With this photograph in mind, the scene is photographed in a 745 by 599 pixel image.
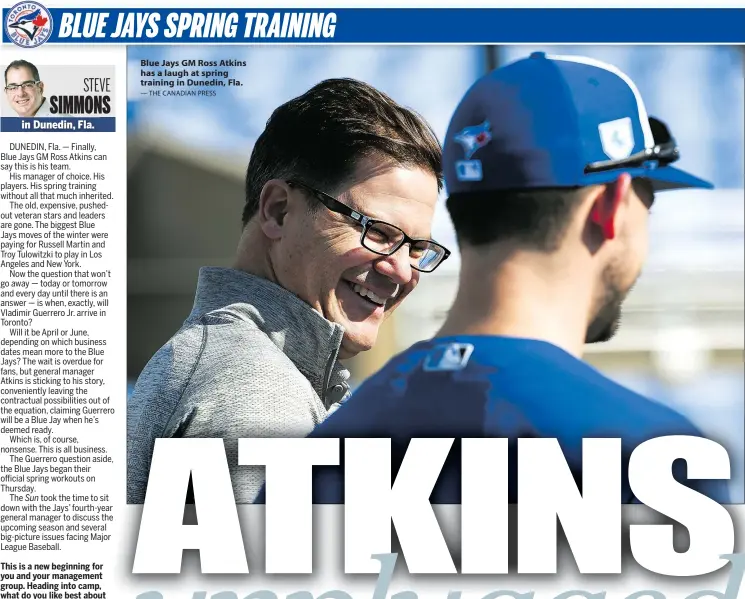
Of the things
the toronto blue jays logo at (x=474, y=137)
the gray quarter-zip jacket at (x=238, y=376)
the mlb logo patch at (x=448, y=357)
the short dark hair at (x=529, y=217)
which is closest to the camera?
the mlb logo patch at (x=448, y=357)

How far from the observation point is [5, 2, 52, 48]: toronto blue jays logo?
3.49 m

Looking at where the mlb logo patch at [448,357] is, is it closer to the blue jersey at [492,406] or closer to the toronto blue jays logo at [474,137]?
the blue jersey at [492,406]

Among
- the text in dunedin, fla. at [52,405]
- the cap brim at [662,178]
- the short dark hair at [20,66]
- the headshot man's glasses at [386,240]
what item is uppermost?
the short dark hair at [20,66]

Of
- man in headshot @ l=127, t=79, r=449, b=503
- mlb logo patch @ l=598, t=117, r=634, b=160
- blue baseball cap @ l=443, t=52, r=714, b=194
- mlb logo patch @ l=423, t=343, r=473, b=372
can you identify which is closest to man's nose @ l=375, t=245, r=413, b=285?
man in headshot @ l=127, t=79, r=449, b=503

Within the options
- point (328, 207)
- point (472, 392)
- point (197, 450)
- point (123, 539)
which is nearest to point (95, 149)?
point (328, 207)

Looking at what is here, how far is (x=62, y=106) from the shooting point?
11.5 ft

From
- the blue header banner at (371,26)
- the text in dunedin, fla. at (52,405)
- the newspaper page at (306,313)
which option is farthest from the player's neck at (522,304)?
the text in dunedin, fla. at (52,405)

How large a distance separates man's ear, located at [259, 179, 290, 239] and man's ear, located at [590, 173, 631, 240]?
1099 millimetres

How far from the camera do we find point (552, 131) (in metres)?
2.75

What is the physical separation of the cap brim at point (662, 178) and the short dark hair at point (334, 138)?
75 cm

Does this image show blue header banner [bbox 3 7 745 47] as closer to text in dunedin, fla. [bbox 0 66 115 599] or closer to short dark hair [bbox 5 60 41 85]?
short dark hair [bbox 5 60 41 85]

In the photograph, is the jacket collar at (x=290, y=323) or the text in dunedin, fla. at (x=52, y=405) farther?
the text in dunedin, fla. at (x=52, y=405)

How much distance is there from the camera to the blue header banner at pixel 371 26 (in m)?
3.49

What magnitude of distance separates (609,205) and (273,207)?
117cm
